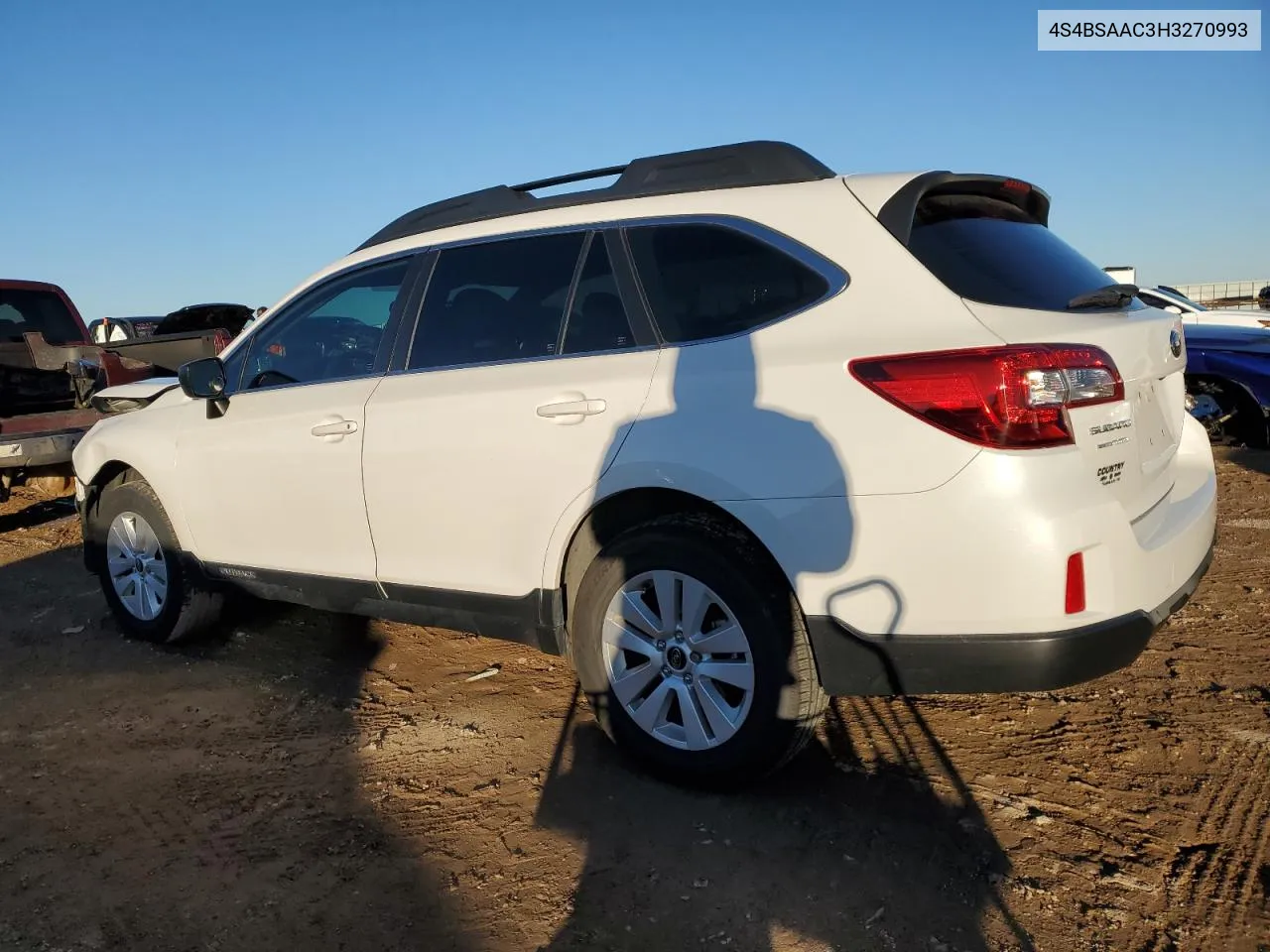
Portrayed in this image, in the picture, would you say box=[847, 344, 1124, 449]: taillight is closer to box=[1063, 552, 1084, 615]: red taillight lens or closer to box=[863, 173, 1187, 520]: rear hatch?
box=[863, 173, 1187, 520]: rear hatch

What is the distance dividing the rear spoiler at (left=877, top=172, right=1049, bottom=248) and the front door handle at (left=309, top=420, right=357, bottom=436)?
2.12m

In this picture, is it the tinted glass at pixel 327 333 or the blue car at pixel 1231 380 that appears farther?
the blue car at pixel 1231 380

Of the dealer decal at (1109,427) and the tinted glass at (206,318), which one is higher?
the tinted glass at (206,318)

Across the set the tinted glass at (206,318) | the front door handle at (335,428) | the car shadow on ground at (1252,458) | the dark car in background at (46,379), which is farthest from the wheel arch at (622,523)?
the tinted glass at (206,318)

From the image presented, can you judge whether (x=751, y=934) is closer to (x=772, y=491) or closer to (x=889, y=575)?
(x=889, y=575)

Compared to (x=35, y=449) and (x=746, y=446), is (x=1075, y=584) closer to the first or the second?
(x=746, y=446)

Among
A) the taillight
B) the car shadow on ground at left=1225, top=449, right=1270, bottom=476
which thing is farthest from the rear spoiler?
the car shadow on ground at left=1225, top=449, right=1270, bottom=476

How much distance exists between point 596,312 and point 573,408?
37 centimetres

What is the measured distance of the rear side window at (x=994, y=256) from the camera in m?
2.70

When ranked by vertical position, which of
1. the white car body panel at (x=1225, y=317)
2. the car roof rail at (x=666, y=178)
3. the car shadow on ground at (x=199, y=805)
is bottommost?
the car shadow on ground at (x=199, y=805)

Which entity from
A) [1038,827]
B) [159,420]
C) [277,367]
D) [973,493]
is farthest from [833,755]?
[159,420]

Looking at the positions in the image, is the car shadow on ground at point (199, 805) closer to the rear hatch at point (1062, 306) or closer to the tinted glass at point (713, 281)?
the tinted glass at point (713, 281)

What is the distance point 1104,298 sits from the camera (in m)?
2.83

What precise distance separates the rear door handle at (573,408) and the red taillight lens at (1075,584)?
4.67ft
